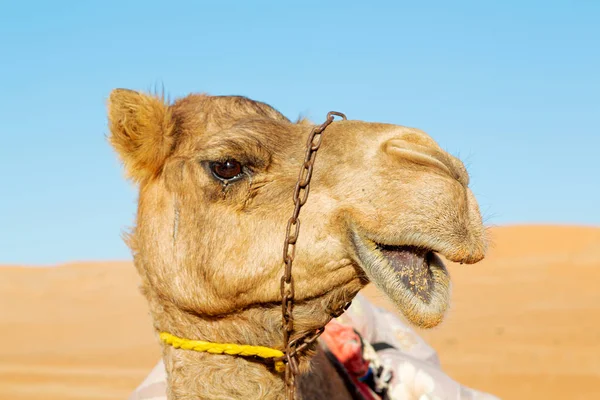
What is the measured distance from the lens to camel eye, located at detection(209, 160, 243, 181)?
2.79m

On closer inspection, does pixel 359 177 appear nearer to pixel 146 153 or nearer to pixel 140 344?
pixel 146 153

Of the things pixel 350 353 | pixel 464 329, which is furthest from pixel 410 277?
pixel 464 329

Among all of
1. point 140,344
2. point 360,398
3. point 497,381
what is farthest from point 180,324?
point 140,344

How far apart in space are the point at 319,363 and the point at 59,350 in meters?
16.0

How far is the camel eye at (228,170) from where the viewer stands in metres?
2.79

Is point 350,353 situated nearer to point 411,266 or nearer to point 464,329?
point 411,266

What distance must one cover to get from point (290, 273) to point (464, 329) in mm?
15048

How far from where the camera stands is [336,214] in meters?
2.61

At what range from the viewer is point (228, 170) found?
110 inches

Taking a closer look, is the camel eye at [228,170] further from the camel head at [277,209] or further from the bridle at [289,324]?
the bridle at [289,324]

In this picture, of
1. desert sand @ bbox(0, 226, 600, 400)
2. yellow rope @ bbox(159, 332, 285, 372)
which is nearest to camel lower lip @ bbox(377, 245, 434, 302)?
desert sand @ bbox(0, 226, 600, 400)

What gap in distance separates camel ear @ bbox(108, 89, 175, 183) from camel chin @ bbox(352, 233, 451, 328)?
38.3 inches

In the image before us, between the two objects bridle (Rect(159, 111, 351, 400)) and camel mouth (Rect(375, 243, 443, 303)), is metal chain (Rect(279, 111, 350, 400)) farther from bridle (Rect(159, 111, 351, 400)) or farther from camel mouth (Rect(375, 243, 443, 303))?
camel mouth (Rect(375, 243, 443, 303))

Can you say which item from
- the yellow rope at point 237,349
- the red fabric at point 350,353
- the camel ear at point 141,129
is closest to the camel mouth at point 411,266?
the yellow rope at point 237,349
